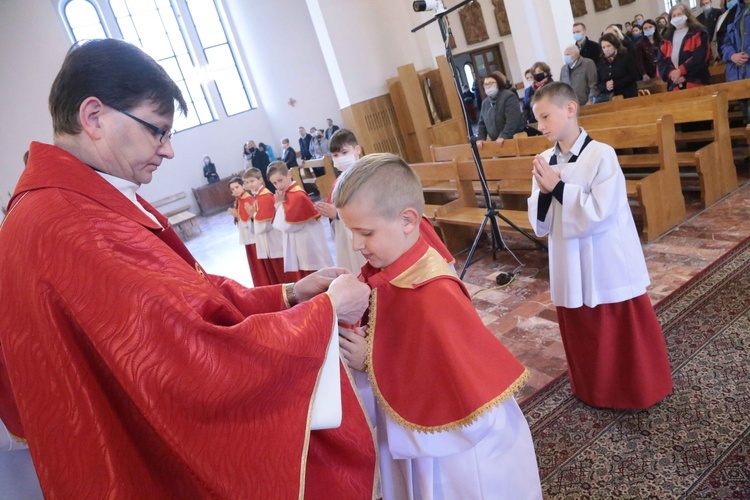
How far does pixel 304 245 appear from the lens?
194 inches

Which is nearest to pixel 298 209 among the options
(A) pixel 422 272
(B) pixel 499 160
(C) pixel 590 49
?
(B) pixel 499 160

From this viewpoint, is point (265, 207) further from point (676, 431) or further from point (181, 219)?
point (181, 219)

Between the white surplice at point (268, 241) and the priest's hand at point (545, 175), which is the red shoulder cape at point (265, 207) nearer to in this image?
the white surplice at point (268, 241)

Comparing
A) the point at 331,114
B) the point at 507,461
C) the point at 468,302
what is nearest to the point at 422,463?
the point at 507,461

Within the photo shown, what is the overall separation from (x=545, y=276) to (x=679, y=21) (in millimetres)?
3984

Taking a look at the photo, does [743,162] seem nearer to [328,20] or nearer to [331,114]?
[328,20]

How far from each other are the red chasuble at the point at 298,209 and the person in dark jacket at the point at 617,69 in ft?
13.5

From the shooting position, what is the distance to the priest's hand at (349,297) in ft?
4.56

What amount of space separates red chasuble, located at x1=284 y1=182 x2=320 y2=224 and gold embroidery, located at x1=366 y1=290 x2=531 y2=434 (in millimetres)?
3400

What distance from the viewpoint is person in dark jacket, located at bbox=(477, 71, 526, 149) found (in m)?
6.31

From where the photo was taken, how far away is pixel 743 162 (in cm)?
550

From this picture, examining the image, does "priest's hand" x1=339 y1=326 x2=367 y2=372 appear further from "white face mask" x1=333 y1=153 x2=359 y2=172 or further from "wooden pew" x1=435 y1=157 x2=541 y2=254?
"wooden pew" x1=435 y1=157 x2=541 y2=254

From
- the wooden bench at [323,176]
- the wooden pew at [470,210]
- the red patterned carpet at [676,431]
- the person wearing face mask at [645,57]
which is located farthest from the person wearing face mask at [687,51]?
the wooden bench at [323,176]

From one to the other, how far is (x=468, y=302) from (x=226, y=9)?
57.5 ft
